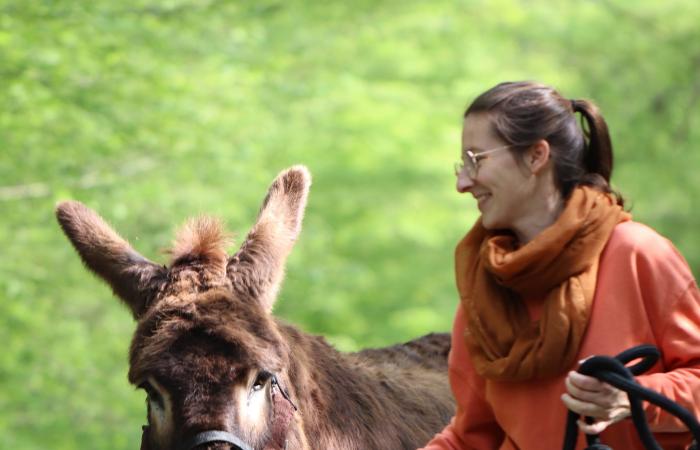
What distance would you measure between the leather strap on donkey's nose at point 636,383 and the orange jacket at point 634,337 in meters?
0.07

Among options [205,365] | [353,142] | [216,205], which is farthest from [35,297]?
[205,365]

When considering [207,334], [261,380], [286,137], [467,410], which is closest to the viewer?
[467,410]

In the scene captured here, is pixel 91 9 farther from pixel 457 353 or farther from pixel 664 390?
pixel 664 390

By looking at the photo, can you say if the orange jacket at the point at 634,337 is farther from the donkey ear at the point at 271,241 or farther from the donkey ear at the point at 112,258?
the donkey ear at the point at 112,258

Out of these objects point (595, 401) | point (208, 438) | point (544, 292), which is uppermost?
point (544, 292)

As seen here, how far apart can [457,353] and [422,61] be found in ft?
49.2

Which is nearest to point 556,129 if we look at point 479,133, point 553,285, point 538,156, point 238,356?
point 538,156

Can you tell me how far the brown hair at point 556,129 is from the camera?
4090mm

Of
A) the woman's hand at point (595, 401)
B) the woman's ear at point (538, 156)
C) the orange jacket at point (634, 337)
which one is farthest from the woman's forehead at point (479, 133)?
the woman's hand at point (595, 401)

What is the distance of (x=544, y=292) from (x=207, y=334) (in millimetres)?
1385

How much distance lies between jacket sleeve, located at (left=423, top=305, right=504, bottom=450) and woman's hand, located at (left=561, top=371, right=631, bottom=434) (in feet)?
1.98

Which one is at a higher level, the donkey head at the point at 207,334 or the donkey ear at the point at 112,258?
the donkey ear at the point at 112,258

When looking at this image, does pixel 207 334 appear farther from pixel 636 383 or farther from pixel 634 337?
pixel 636 383

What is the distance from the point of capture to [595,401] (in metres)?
3.64
